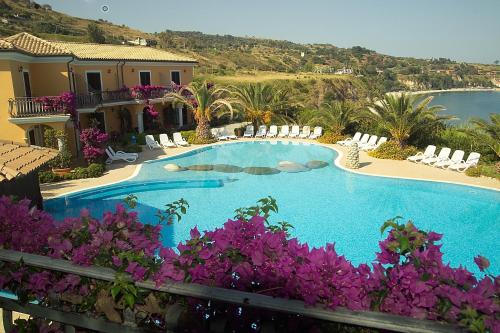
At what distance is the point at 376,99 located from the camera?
915 inches

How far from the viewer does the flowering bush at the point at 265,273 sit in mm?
2068

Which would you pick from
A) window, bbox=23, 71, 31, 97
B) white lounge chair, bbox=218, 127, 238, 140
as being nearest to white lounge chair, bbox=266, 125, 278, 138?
white lounge chair, bbox=218, 127, 238, 140

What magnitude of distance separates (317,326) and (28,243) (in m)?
2.27

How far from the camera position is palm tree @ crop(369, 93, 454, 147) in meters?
21.1

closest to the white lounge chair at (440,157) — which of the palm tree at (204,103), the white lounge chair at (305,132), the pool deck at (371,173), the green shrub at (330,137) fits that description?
the pool deck at (371,173)

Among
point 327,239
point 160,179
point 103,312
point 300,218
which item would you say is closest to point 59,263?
point 103,312

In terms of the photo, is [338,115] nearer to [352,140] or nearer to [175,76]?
[352,140]

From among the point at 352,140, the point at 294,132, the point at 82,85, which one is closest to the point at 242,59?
the point at 294,132

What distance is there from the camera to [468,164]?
18375 mm

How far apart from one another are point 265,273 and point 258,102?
27782mm

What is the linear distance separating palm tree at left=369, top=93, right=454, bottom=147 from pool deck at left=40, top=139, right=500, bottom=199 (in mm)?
1882

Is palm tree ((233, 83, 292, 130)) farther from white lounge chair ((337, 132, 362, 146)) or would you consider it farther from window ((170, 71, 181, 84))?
white lounge chair ((337, 132, 362, 146))

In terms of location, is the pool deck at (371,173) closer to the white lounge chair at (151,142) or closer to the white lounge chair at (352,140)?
the white lounge chair at (151,142)

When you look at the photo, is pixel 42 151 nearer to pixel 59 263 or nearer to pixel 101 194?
pixel 101 194
